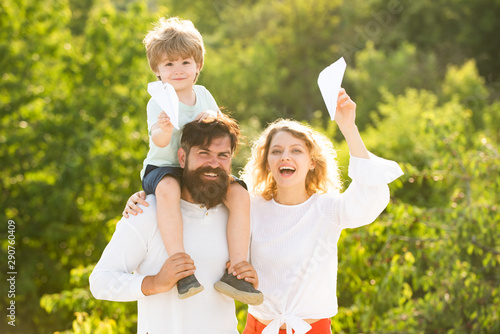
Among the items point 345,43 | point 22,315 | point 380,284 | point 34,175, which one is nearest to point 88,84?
point 34,175

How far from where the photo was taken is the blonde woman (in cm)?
245

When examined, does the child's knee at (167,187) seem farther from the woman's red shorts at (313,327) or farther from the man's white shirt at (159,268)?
the woman's red shorts at (313,327)

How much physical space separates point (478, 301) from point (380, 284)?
80 cm

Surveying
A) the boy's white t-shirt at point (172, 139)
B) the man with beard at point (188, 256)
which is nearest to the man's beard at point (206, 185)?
the man with beard at point (188, 256)

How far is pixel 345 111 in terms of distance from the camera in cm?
239

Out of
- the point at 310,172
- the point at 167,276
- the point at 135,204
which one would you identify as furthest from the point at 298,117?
the point at 167,276

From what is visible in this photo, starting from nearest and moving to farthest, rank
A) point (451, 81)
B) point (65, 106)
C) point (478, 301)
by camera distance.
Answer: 1. point (478, 301)
2. point (65, 106)
3. point (451, 81)

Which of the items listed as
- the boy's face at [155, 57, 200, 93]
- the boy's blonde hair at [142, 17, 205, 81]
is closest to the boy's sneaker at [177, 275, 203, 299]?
the boy's face at [155, 57, 200, 93]

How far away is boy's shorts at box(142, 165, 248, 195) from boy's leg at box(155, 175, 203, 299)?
0.11 feet

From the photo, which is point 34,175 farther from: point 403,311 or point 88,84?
point 403,311

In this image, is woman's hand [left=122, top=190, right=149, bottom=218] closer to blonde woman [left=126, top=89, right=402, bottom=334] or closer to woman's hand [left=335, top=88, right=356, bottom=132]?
blonde woman [left=126, top=89, right=402, bottom=334]

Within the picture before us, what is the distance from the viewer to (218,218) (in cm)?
249

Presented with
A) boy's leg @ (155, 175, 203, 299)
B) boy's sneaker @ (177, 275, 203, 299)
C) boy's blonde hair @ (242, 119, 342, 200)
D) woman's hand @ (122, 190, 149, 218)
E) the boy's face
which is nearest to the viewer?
boy's sneaker @ (177, 275, 203, 299)

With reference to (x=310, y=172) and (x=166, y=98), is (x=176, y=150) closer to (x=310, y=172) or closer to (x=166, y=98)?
(x=166, y=98)
